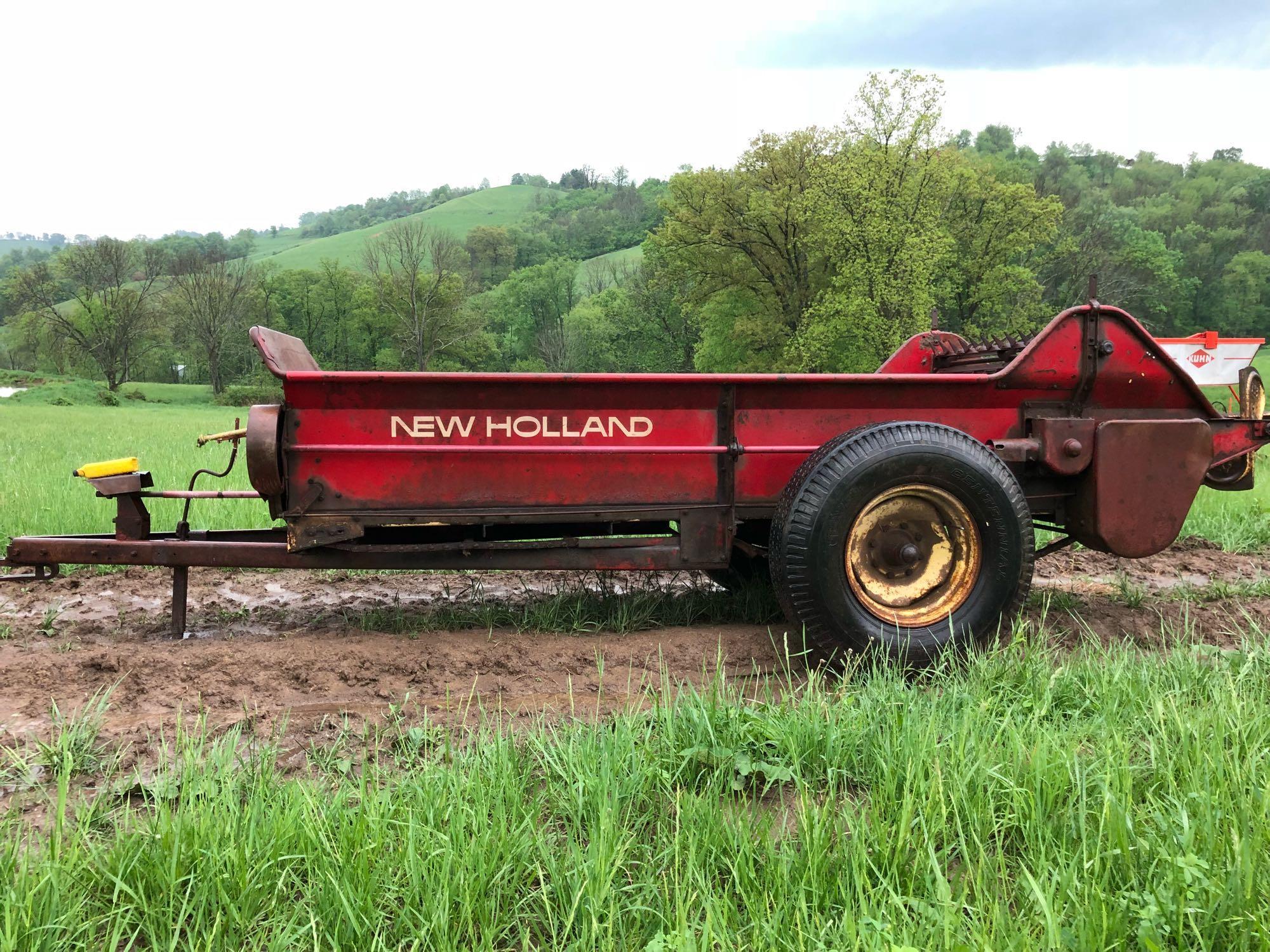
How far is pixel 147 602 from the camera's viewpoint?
493 centimetres

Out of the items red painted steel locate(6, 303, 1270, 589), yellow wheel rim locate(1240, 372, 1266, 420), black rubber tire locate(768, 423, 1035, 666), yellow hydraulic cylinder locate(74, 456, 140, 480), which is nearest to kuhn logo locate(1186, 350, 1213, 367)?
yellow wheel rim locate(1240, 372, 1266, 420)

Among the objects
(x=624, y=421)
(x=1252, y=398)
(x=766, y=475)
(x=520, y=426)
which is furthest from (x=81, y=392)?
(x=1252, y=398)

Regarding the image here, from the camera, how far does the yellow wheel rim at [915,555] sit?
144 inches

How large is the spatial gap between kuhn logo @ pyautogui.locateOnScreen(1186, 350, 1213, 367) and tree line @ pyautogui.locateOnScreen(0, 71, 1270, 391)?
18516 millimetres

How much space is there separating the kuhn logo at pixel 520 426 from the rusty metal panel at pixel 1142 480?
6.88ft

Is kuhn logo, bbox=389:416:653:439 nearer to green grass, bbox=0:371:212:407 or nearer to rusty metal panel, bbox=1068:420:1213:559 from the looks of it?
rusty metal panel, bbox=1068:420:1213:559

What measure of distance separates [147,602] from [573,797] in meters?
3.83

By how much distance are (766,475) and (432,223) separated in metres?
95.9

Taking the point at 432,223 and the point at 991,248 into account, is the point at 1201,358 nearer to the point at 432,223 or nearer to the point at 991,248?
the point at 991,248

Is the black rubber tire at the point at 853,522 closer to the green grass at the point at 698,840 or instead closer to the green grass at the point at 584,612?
the green grass at the point at 698,840

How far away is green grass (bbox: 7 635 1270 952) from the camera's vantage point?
5.74 feet

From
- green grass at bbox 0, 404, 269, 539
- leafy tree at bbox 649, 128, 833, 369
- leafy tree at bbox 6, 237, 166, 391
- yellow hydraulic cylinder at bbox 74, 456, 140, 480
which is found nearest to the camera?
yellow hydraulic cylinder at bbox 74, 456, 140, 480

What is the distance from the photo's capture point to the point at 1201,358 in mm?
5598

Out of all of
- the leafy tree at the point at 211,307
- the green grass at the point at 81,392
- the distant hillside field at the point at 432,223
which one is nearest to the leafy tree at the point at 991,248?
the green grass at the point at 81,392
